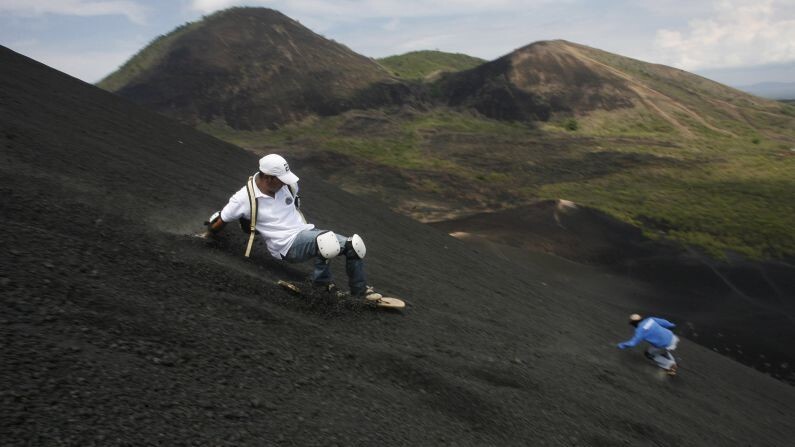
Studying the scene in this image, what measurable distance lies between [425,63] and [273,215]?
98.9 m

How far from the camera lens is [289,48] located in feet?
242

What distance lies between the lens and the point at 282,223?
25.1 feet

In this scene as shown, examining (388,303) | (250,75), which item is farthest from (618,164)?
(388,303)

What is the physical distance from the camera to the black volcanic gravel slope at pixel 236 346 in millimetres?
4262

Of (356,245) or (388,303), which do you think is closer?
(356,245)

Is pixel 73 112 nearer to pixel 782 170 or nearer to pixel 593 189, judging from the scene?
pixel 593 189

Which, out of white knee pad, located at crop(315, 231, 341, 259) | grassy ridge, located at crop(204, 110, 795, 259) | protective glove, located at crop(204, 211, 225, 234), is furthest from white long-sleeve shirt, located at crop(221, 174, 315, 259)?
grassy ridge, located at crop(204, 110, 795, 259)

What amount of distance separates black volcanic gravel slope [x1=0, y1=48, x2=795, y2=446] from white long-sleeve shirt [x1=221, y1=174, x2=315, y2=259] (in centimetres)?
54

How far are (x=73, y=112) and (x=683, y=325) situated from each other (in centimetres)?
1877

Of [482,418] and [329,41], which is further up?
[329,41]

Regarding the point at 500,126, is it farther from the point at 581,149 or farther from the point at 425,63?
the point at 425,63

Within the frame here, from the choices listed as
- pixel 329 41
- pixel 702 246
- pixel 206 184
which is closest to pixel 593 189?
pixel 702 246

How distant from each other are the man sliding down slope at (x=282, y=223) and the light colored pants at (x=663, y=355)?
703cm

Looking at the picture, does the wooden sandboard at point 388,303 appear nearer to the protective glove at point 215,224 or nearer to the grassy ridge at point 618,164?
the protective glove at point 215,224
